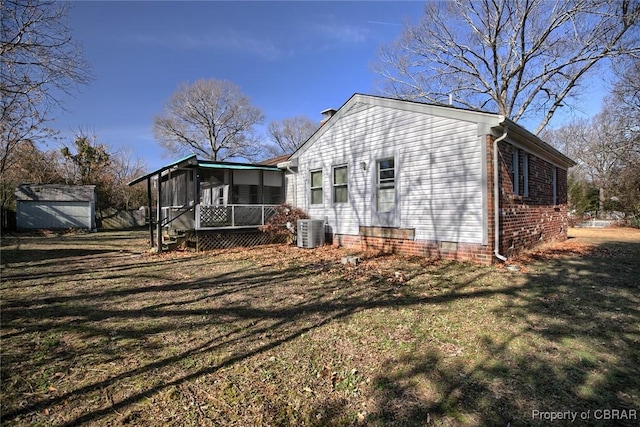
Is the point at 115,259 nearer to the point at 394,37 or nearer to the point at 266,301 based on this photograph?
the point at 266,301

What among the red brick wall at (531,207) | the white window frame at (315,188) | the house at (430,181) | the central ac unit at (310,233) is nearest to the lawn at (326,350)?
the house at (430,181)

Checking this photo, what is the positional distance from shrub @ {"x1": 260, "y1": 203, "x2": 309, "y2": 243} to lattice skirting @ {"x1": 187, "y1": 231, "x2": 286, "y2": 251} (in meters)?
0.39

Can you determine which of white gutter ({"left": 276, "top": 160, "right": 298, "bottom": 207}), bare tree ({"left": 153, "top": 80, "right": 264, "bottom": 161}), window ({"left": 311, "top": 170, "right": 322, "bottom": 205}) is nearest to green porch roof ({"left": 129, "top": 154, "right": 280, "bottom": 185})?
white gutter ({"left": 276, "top": 160, "right": 298, "bottom": 207})

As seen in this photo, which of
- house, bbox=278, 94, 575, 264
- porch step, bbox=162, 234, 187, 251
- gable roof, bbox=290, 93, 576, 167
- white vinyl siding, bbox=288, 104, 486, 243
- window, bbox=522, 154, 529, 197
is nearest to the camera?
gable roof, bbox=290, 93, 576, 167

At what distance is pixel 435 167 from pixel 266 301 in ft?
18.1

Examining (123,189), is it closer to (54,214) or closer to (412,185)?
(54,214)

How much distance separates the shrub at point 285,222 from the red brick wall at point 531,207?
6546 millimetres

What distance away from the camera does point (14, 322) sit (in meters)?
4.23

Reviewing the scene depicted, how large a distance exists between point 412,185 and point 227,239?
6.69 meters

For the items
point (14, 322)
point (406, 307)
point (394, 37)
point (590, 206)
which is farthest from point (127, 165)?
point (590, 206)

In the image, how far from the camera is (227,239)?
1164 cm

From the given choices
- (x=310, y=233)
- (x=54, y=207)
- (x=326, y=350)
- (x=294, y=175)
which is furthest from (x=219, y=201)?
(x=54, y=207)

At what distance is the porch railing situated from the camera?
11.1 m

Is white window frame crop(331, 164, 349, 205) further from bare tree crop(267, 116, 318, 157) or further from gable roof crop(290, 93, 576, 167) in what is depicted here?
bare tree crop(267, 116, 318, 157)
